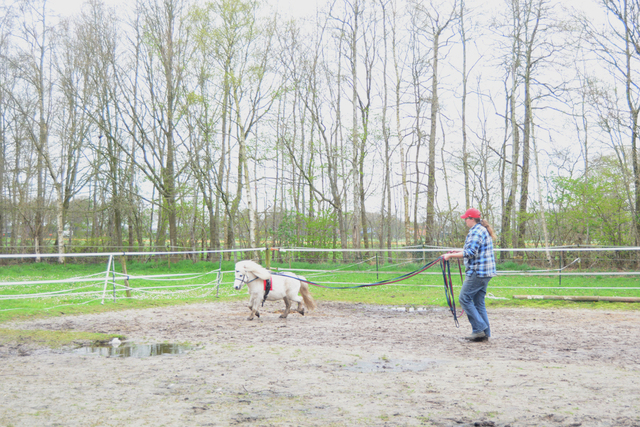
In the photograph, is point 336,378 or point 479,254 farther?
point 479,254

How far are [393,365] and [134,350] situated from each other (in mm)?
3117

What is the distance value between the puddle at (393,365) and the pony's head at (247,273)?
12.4 feet

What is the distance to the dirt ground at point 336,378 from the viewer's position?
3.49 m

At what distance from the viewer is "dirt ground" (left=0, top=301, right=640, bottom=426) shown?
3492 millimetres

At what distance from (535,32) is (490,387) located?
20486 millimetres

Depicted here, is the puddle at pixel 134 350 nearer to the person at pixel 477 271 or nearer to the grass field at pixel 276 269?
the grass field at pixel 276 269

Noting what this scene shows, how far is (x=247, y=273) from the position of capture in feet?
29.1

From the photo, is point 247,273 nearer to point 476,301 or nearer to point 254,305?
point 254,305

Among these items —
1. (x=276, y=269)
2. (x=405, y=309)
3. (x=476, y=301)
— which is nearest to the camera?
(x=476, y=301)

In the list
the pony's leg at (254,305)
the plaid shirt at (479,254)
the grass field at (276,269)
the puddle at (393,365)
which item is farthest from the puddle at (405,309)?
the puddle at (393,365)

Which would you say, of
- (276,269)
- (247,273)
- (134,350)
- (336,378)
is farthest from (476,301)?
(276,269)

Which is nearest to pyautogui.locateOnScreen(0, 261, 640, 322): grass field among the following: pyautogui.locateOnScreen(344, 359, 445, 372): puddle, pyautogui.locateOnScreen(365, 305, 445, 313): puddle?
pyautogui.locateOnScreen(365, 305, 445, 313): puddle

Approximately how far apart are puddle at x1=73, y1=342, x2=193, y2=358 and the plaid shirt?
149 inches

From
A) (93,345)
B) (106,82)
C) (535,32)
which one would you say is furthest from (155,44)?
(93,345)
